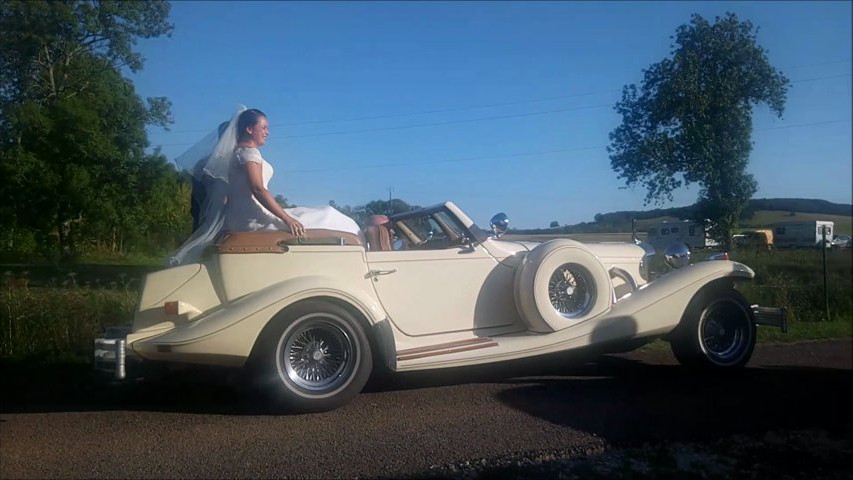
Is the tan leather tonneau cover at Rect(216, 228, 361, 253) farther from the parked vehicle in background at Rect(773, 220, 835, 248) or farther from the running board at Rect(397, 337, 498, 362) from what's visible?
the parked vehicle in background at Rect(773, 220, 835, 248)

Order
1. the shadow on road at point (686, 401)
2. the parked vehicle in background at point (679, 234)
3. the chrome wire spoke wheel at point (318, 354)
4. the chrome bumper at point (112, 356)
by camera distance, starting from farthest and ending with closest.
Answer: the parked vehicle in background at point (679, 234)
the chrome wire spoke wheel at point (318, 354)
the chrome bumper at point (112, 356)
the shadow on road at point (686, 401)

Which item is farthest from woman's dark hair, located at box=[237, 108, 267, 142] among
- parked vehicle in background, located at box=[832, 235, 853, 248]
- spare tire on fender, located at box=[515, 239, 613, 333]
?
parked vehicle in background, located at box=[832, 235, 853, 248]

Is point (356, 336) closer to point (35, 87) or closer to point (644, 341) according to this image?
point (644, 341)

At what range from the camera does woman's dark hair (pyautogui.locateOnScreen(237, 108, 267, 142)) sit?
6.49 meters

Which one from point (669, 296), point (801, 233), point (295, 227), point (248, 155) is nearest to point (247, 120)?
point (248, 155)

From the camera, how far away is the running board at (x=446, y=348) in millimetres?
5977

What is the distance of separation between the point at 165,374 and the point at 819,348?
6.93 meters

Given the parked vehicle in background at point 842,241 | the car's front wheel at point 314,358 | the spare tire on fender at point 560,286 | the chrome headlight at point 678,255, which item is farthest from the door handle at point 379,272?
the parked vehicle in background at point 842,241

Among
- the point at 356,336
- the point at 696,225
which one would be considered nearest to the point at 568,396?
the point at 356,336

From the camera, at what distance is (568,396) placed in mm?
5934

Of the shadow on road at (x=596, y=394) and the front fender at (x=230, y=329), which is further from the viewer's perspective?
the front fender at (x=230, y=329)

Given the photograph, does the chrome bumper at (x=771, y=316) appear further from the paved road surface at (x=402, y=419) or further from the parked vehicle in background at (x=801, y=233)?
the parked vehicle in background at (x=801, y=233)

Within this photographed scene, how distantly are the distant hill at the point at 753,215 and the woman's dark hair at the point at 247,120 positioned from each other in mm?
2798

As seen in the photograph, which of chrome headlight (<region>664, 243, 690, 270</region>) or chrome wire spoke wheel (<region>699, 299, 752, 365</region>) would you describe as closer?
chrome wire spoke wheel (<region>699, 299, 752, 365</region>)
